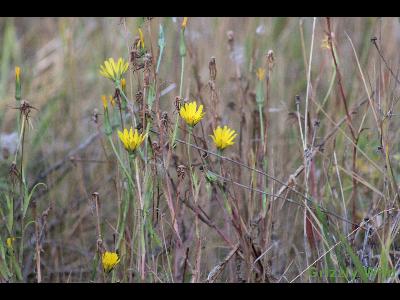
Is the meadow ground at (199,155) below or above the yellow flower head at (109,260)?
above

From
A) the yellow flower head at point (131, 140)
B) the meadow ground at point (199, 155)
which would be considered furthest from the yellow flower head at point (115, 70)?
the yellow flower head at point (131, 140)

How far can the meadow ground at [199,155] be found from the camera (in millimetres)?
1389

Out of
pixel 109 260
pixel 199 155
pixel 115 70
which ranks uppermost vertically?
pixel 115 70

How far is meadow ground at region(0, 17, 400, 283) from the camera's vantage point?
4.56ft

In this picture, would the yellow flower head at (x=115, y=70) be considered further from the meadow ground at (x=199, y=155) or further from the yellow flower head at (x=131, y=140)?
the yellow flower head at (x=131, y=140)

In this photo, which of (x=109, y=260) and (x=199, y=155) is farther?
(x=199, y=155)

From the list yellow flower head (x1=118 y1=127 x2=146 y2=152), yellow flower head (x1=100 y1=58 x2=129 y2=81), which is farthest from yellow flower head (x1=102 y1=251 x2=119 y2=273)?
yellow flower head (x1=100 y1=58 x2=129 y2=81)

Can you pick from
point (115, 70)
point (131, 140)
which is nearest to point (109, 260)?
point (131, 140)

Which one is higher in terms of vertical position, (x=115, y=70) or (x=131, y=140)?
(x=115, y=70)

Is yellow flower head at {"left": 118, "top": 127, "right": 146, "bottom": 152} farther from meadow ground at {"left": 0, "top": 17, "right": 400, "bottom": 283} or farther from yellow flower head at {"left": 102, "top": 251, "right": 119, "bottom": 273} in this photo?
yellow flower head at {"left": 102, "top": 251, "right": 119, "bottom": 273}

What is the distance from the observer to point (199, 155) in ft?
4.72

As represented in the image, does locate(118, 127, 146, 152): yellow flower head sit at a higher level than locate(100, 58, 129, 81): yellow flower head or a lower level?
lower

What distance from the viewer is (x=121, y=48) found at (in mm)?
2719

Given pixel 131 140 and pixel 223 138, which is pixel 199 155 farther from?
pixel 131 140
